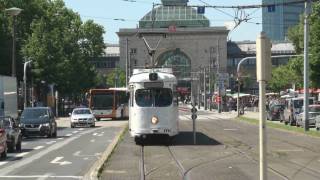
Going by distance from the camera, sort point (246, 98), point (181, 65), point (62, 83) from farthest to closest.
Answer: point (181, 65)
point (246, 98)
point (62, 83)

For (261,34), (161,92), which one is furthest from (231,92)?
(261,34)

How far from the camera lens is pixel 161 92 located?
100 ft

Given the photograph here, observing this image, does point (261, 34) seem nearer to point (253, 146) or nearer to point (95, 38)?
point (253, 146)

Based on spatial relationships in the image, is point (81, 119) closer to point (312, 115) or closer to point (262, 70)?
point (312, 115)

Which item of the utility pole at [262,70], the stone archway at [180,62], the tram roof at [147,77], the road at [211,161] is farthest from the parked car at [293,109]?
the stone archway at [180,62]

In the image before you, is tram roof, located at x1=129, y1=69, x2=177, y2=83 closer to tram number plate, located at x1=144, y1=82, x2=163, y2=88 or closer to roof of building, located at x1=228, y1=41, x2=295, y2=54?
tram number plate, located at x1=144, y1=82, x2=163, y2=88

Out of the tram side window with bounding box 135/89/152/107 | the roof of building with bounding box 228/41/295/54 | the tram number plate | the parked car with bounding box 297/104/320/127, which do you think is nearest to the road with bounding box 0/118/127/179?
the tram side window with bounding box 135/89/152/107

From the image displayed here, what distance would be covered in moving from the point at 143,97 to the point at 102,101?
126ft

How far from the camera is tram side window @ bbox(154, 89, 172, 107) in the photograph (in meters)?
30.3

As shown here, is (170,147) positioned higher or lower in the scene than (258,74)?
lower

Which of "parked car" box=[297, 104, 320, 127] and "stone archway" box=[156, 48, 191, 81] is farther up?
"stone archway" box=[156, 48, 191, 81]

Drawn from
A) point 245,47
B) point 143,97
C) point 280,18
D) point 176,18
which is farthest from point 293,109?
point 245,47

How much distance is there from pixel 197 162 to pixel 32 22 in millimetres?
69147

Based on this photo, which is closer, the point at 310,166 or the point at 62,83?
the point at 310,166
